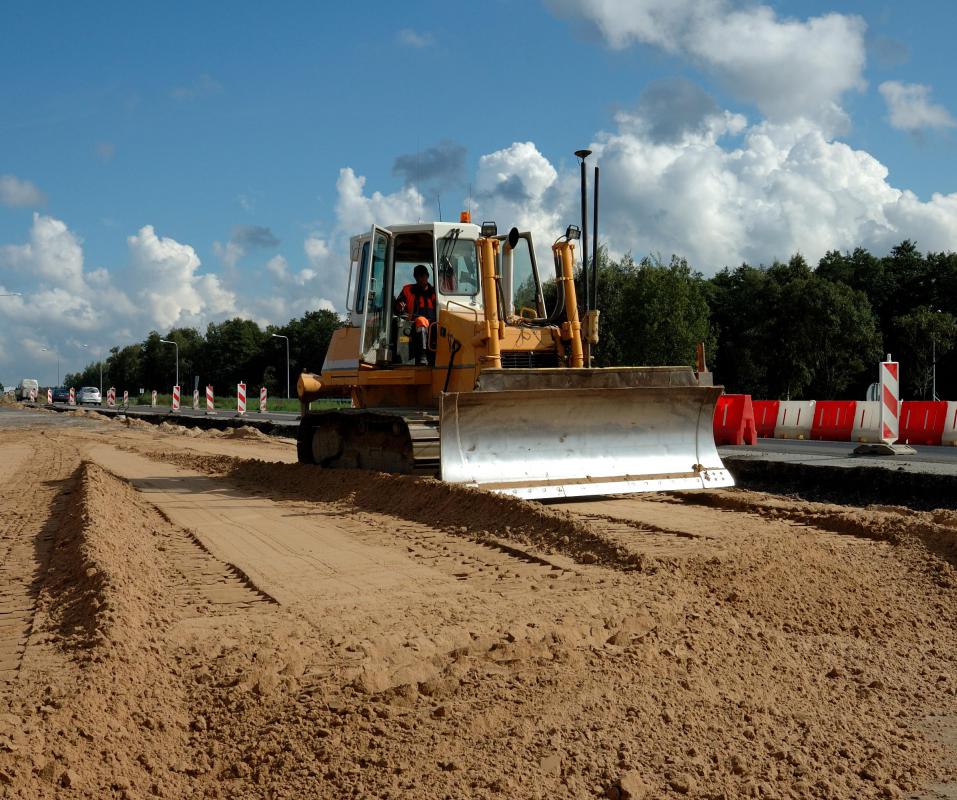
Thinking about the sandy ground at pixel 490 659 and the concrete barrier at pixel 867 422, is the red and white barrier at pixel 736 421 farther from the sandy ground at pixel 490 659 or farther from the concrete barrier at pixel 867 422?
the sandy ground at pixel 490 659

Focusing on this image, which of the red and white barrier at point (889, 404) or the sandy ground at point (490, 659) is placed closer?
the sandy ground at point (490, 659)

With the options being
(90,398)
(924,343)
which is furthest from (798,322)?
(90,398)

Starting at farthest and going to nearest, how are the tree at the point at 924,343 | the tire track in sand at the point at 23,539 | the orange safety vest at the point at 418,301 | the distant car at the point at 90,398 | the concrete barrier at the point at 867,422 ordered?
the distant car at the point at 90,398 < the tree at the point at 924,343 < the concrete barrier at the point at 867,422 < the orange safety vest at the point at 418,301 < the tire track in sand at the point at 23,539

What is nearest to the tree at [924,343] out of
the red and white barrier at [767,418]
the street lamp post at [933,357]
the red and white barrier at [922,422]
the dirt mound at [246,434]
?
the street lamp post at [933,357]

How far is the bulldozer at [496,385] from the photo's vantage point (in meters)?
9.40

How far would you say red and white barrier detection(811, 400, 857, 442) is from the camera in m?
19.0

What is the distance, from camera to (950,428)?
17547 millimetres

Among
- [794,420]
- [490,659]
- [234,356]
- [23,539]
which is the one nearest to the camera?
[490,659]

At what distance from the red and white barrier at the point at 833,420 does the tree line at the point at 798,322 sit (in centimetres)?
3250

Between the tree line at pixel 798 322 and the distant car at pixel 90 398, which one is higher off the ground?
the tree line at pixel 798 322

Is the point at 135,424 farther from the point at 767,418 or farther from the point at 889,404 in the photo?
the point at 889,404

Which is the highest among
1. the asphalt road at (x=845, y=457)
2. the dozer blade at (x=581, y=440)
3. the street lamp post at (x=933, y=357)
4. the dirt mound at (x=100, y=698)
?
the street lamp post at (x=933, y=357)

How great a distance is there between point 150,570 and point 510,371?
4037 millimetres

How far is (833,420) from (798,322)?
131ft
